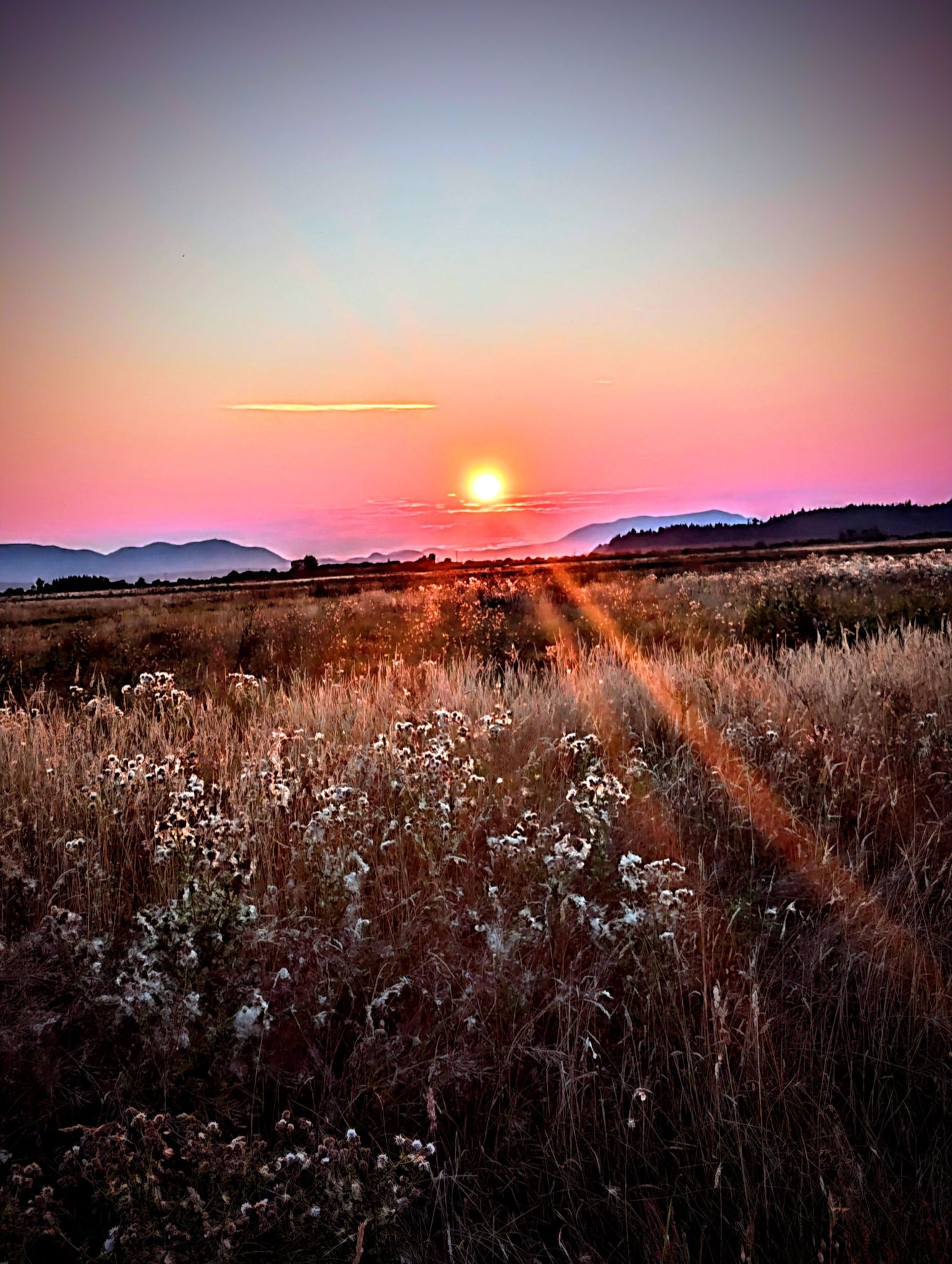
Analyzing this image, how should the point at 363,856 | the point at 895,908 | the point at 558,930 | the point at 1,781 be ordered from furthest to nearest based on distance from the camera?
1. the point at 1,781
2. the point at 363,856
3. the point at 895,908
4. the point at 558,930

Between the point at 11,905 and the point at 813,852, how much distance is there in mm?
3769

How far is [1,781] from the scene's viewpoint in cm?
455

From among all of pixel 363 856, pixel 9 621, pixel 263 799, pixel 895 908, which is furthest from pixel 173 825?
pixel 9 621

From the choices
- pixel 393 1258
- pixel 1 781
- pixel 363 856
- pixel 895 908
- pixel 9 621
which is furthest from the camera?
pixel 9 621

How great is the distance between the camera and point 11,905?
329cm

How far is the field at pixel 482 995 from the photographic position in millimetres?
1913

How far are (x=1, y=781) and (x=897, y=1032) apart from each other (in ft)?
15.8

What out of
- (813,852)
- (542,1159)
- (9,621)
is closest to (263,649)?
(813,852)

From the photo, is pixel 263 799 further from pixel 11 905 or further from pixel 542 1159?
pixel 542 1159

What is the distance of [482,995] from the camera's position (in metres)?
2.62

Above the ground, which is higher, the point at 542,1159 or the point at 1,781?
the point at 1,781

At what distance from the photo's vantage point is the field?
75.3 inches

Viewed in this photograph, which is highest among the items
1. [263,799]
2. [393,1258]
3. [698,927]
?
[263,799]

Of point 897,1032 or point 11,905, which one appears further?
point 11,905
